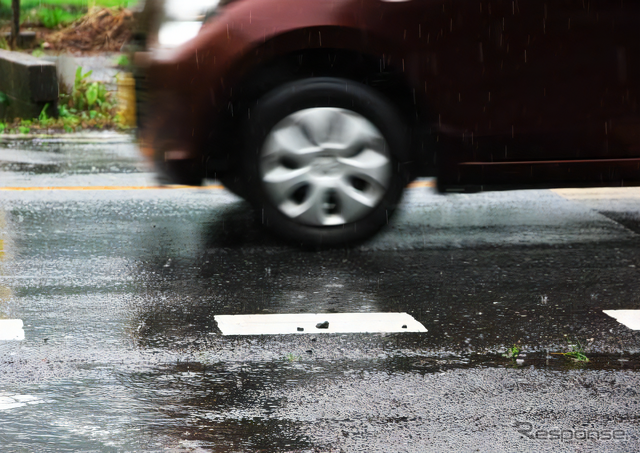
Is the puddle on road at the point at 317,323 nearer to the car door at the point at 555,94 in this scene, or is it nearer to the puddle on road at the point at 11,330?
the puddle on road at the point at 11,330

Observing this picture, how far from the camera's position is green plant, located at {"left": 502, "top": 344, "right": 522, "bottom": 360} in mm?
3752

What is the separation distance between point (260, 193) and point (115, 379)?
6.97 feet

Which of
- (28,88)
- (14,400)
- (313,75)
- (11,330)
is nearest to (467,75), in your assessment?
(313,75)

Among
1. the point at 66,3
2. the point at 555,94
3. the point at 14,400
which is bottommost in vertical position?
the point at 14,400

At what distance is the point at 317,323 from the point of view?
13.6 feet

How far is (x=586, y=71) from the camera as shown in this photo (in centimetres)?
530

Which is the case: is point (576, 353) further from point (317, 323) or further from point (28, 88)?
point (28, 88)

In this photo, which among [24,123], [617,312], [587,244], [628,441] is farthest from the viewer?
[24,123]

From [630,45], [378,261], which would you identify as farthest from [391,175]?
[630,45]

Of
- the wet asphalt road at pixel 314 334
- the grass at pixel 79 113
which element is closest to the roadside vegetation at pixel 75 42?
the grass at pixel 79 113

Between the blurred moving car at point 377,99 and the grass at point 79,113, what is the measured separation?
5.47 meters

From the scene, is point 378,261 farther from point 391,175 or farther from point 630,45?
point 630,45

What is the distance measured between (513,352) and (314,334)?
0.82 m

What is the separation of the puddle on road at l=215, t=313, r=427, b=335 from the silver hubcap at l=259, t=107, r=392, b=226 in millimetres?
1239
